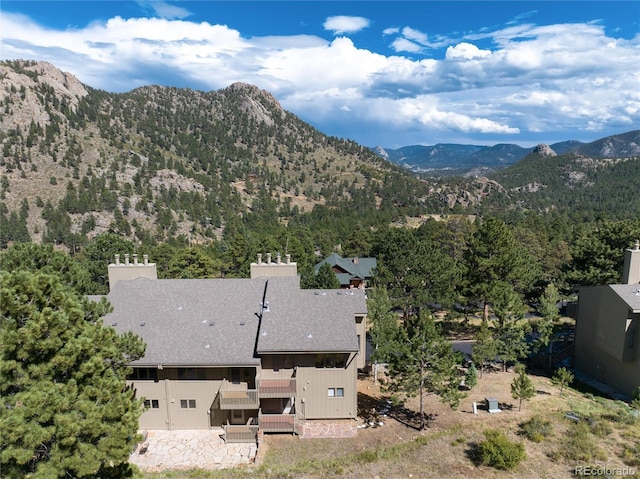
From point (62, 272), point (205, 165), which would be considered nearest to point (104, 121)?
point (205, 165)

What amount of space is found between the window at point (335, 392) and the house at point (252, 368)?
0.06m

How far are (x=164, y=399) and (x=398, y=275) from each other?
81.3ft

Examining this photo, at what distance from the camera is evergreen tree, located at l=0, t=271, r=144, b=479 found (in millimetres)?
10906

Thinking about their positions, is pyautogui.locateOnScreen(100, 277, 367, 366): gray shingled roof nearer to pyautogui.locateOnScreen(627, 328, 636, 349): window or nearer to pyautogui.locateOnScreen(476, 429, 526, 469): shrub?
pyautogui.locateOnScreen(476, 429, 526, 469): shrub

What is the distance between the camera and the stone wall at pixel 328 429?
21.4m

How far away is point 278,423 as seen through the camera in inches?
851

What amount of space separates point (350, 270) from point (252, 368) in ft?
142

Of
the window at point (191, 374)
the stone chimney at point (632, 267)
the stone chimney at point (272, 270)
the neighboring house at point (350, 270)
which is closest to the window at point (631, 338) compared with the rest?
the stone chimney at point (632, 267)

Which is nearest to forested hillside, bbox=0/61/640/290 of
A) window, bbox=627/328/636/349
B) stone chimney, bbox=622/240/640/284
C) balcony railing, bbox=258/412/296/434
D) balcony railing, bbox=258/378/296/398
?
stone chimney, bbox=622/240/640/284

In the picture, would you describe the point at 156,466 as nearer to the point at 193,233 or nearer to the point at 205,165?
the point at 193,233

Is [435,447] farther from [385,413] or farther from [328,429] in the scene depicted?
[328,429]

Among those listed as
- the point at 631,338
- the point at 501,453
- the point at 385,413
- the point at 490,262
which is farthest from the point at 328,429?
the point at 490,262

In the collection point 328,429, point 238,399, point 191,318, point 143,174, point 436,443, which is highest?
point 143,174

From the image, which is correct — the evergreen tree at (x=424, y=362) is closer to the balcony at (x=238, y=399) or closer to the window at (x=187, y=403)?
the balcony at (x=238, y=399)
